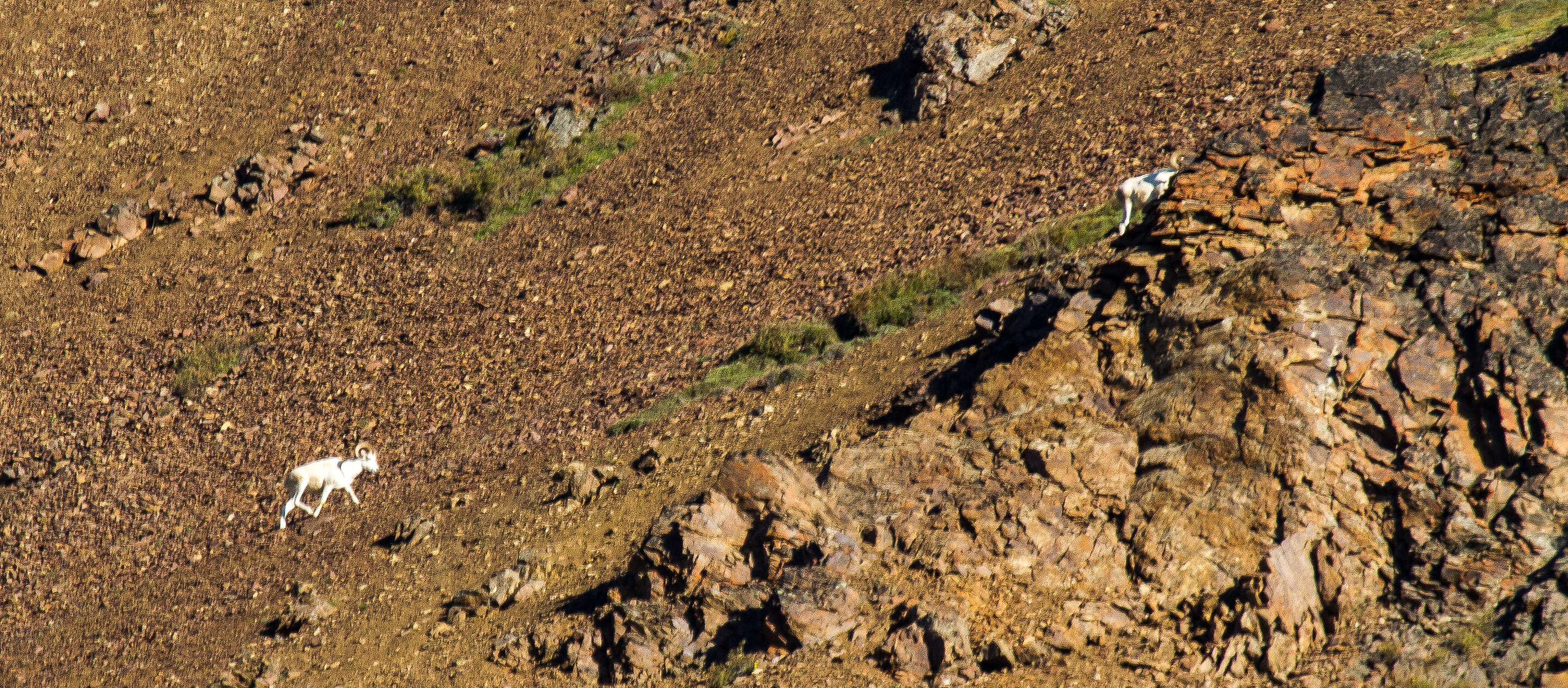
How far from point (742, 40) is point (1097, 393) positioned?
1875 centimetres

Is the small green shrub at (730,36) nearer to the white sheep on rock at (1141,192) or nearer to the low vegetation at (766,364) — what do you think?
the low vegetation at (766,364)

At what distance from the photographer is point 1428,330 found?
10844 mm

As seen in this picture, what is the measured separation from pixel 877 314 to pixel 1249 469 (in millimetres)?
8403

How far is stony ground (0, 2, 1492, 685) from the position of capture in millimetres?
16234

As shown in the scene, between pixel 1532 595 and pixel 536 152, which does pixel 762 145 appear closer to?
pixel 536 152

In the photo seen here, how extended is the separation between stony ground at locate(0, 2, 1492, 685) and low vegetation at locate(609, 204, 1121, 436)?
52 cm

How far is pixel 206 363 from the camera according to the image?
75.4 feet

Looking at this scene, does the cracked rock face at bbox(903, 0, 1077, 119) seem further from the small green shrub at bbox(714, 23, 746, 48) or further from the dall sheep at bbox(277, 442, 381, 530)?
the dall sheep at bbox(277, 442, 381, 530)

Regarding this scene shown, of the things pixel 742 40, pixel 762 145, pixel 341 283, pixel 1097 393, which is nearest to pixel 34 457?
pixel 341 283

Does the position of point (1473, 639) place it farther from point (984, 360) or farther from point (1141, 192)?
point (1141, 192)

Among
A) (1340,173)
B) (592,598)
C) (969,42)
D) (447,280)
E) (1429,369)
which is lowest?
(447,280)


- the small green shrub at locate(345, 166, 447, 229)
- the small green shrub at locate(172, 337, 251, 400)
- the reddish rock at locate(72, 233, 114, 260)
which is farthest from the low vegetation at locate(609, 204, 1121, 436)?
the reddish rock at locate(72, 233, 114, 260)

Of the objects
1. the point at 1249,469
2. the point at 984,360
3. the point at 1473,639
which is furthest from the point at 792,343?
the point at 1473,639

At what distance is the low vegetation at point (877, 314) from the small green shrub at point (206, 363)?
27.4ft
